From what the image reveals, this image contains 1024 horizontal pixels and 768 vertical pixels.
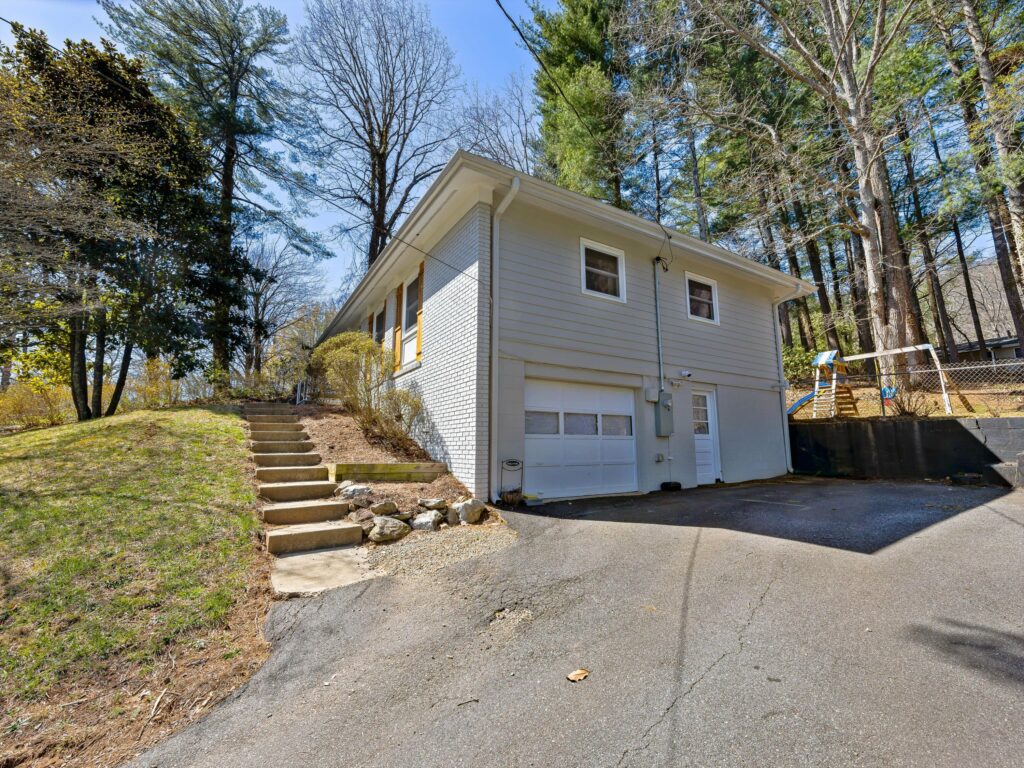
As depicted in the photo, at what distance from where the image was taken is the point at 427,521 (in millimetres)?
4730

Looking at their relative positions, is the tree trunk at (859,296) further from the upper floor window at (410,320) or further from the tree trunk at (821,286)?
the upper floor window at (410,320)

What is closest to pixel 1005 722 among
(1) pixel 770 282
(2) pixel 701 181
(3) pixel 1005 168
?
(1) pixel 770 282

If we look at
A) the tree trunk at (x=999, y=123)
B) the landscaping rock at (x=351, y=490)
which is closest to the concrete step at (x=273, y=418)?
the landscaping rock at (x=351, y=490)

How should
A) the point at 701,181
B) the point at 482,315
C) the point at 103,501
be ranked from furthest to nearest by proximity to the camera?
the point at 701,181 → the point at 482,315 → the point at 103,501

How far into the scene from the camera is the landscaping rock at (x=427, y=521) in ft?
15.4

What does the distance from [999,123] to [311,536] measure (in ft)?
46.6

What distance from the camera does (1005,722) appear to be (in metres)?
1.79

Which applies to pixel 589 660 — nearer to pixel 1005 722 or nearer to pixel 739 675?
pixel 739 675

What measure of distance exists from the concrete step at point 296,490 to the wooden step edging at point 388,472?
221mm

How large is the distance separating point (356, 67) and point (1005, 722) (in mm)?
20080

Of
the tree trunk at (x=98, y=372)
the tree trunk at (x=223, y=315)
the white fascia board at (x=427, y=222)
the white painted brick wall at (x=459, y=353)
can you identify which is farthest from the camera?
the tree trunk at (x=223, y=315)

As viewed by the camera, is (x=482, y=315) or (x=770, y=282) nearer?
(x=482, y=315)

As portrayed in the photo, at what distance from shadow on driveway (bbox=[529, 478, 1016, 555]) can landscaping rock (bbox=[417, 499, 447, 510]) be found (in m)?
1.21

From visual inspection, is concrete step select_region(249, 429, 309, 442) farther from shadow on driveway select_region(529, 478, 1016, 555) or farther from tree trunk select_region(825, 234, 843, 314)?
tree trunk select_region(825, 234, 843, 314)
